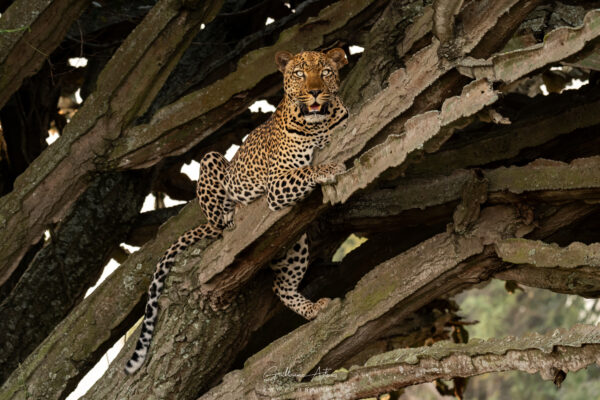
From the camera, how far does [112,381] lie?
7.02m

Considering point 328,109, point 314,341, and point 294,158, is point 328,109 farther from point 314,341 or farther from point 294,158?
point 314,341

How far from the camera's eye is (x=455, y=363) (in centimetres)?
561

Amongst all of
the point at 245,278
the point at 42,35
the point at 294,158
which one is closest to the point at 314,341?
the point at 245,278

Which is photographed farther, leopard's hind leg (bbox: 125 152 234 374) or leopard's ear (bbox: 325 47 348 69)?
leopard's hind leg (bbox: 125 152 234 374)

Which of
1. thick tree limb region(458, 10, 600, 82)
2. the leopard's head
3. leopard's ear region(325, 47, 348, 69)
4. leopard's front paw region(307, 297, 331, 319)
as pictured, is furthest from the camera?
leopard's front paw region(307, 297, 331, 319)

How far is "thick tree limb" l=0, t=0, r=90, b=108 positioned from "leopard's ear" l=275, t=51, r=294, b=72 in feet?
5.48

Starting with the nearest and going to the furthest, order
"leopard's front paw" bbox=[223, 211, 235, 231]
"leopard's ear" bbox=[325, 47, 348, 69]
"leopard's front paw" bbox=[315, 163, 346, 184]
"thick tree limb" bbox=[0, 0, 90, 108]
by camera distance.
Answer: "leopard's front paw" bbox=[315, 163, 346, 184], "leopard's ear" bbox=[325, 47, 348, 69], "leopard's front paw" bbox=[223, 211, 235, 231], "thick tree limb" bbox=[0, 0, 90, 108]

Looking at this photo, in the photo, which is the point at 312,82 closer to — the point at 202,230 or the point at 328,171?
the point at 328,171

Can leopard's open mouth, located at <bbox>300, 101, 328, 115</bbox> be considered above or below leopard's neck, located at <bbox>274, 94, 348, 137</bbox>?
above

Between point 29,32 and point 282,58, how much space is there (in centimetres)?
197

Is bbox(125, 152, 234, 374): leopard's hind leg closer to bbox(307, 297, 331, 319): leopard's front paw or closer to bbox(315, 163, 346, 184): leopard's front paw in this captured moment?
bbox(307, 297, 331, 319): leopard's front paw

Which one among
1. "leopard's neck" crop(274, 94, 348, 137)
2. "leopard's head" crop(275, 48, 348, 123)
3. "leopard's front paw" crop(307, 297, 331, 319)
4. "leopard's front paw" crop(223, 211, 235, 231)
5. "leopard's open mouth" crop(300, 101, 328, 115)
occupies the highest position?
"leopard's head" crop(275, 48, 348, 123)

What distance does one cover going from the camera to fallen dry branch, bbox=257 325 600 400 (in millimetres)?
5207

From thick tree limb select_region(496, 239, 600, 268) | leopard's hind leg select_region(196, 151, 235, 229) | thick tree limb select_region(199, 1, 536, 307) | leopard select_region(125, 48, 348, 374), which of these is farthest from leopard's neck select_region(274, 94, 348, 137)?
thick tree limb select_region(496, 239, 600, 268)
